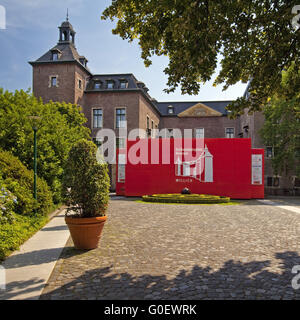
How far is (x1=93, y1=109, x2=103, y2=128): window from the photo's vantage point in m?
34.3

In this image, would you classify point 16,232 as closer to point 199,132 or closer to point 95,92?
point 95,92

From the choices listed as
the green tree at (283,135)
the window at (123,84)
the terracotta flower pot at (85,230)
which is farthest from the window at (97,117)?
the terracotta flower pot at (85,230)

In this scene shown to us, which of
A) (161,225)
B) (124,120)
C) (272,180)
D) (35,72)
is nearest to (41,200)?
(161,225)

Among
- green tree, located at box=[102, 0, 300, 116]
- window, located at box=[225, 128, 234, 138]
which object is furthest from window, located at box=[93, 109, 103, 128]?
green tree, located at box=[102, 0, 300, 116]

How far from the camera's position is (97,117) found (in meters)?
34.6

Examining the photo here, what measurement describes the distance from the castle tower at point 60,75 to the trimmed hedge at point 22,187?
75.1 feet

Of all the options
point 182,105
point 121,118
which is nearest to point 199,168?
point 121,118

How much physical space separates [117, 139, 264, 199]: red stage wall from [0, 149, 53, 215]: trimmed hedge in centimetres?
1260

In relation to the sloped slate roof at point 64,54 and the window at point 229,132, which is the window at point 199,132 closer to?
the window at point 229,132

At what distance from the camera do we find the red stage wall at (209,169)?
71.5ft

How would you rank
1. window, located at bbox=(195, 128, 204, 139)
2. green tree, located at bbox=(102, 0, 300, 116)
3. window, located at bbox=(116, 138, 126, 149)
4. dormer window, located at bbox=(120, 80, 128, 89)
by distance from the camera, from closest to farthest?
green tree, located at bbox=(102, 0, 300, 116), window, located at bbox=(116, 138, 126, 149), dormer window, located at bbox=(120, 80, 128, 89), window, located at bbox=(195, 128, 204, 139)

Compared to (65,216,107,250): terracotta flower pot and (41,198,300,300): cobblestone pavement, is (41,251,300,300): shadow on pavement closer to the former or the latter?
(41,198,300,300): cobblestone pavement

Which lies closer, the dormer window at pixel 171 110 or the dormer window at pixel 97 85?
the dormer window at pixel 97 85
